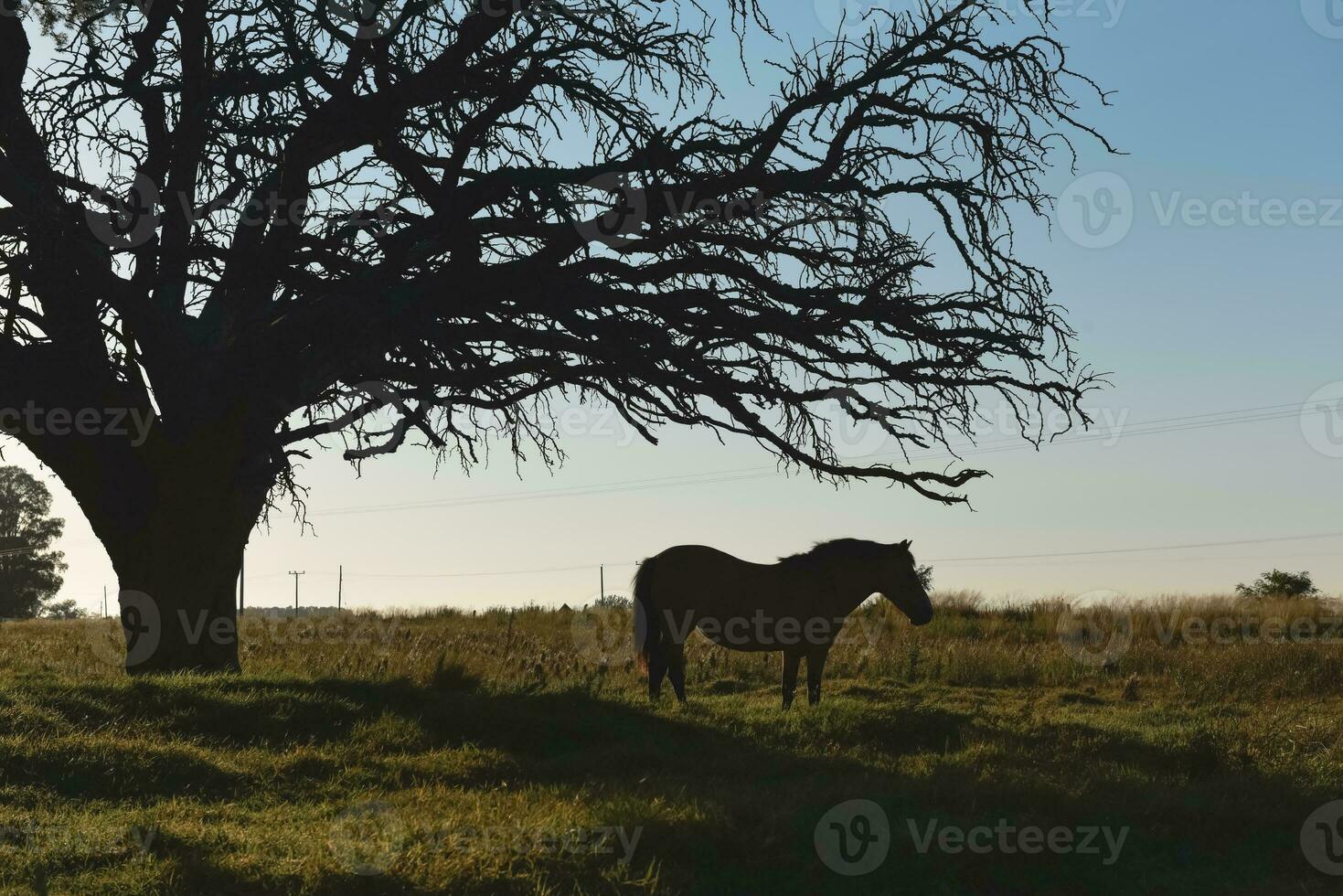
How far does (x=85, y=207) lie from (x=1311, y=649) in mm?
18262

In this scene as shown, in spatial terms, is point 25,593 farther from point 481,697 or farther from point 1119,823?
point 1119,823

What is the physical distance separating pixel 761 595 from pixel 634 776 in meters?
4.88

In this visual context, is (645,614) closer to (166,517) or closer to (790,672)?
(790,672)

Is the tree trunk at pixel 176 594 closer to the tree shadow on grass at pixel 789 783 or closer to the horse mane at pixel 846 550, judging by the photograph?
the tree shadow on grass at pixel 789 783

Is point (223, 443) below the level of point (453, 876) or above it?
above

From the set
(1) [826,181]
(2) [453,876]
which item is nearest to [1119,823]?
(2) [453,876]

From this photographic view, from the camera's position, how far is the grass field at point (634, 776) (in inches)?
266

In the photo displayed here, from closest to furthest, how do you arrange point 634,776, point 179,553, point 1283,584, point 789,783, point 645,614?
point 789,783 → point 634,776 → point 179,553 → point 645,614 → point 1283,584

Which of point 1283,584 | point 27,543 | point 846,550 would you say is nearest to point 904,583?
point 846,550

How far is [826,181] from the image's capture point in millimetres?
13680

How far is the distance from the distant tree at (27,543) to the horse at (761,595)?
6719 cm

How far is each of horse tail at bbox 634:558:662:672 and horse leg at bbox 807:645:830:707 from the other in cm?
A: 180

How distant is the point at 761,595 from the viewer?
46.7 feet

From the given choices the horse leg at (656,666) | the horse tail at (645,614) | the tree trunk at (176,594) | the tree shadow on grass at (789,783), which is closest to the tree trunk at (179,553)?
the tree trunk at (176,594)
